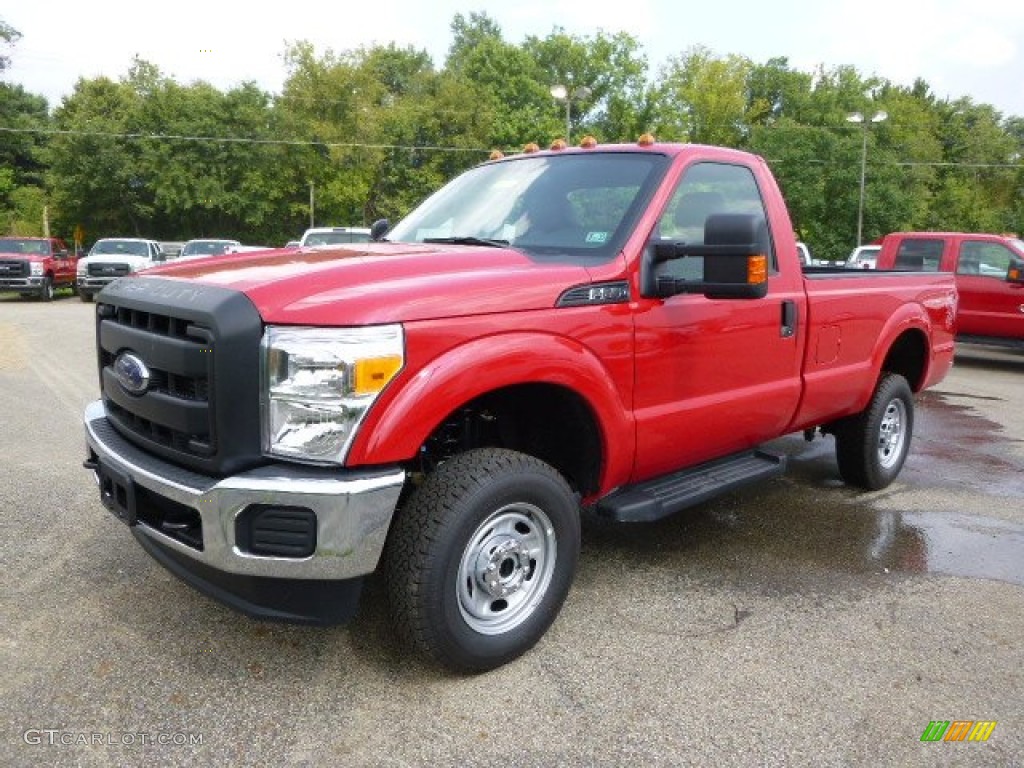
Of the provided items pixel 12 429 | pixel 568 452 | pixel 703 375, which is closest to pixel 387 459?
pixel 568 452

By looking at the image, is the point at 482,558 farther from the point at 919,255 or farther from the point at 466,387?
the point at 919,255

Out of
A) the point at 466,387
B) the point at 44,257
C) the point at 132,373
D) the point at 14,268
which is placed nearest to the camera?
the point at 466,387

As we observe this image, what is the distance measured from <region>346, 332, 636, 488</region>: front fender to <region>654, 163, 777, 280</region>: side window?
2.16 feet

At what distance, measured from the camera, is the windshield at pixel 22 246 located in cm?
2250

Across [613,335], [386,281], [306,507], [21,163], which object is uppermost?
[21,163]

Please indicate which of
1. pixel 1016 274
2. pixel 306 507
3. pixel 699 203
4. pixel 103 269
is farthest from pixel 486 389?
pixel 103 269

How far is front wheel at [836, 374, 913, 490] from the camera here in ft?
17.6

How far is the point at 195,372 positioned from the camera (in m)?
2.70

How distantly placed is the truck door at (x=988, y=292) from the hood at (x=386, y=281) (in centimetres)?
1089

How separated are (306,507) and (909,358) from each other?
4.84 meters

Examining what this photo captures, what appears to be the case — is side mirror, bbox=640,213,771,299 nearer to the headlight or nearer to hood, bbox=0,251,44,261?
the headlight

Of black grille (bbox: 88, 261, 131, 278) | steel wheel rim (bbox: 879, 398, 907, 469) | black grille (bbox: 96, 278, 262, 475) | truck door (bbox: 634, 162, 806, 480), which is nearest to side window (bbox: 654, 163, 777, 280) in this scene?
truck door (bbox: 634, 162, 806, 480)

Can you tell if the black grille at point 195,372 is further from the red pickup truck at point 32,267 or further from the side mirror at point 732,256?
the red pickup truck at point 32,267

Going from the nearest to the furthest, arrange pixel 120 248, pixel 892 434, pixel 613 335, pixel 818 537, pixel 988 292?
pixel 613 335 < pixel 818 537 < pixel 892 434 < pixel 988 292 < pixel 120 248
